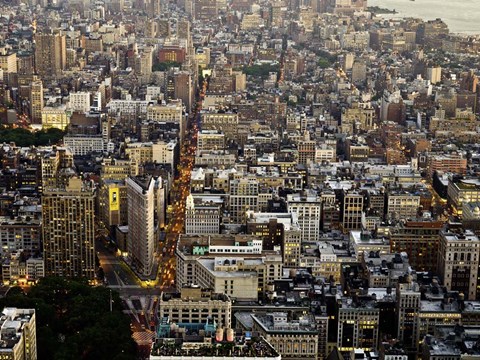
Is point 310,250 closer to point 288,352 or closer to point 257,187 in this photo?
point 257,187

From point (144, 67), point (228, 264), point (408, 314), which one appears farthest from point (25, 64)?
point (408, 314)

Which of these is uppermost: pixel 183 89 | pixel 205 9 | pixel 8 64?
pixel 205 9

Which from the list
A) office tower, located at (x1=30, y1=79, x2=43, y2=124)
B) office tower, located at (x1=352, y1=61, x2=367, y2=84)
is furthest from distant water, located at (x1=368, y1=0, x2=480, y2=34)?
office tower, located at (x1=30, y1=79, x2=43, y2=124)

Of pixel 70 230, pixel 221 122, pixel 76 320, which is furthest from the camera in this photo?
pixel 221 122

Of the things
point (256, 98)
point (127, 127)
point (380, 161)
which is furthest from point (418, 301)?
point (256, 98)

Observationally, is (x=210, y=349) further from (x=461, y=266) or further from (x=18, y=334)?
(x=461, y=266)

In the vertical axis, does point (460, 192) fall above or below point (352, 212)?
above
